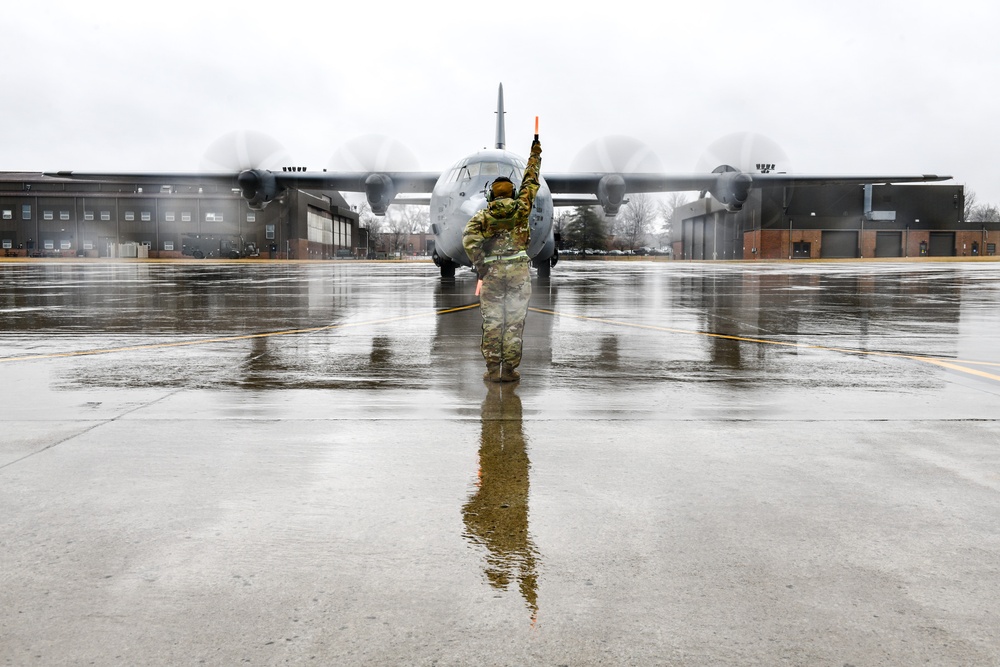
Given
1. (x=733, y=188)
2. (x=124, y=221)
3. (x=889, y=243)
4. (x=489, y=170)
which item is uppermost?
(x=124, y=221)

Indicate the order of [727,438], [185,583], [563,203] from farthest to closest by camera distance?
[563,203] → [727,438] → [185,583]

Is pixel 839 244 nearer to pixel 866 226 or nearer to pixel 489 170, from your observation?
pixel 866 226

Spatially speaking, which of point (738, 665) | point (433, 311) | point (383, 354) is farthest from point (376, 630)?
point (433, 311)

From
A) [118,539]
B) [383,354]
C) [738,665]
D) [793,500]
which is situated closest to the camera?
[738,665]

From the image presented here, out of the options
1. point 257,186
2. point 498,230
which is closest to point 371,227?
point 257,186

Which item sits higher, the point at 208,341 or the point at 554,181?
the point at 554,181

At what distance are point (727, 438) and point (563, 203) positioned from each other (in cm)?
3477

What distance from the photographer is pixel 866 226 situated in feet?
262

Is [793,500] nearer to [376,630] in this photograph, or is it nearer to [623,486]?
[623,486]

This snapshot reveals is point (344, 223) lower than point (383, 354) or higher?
higher

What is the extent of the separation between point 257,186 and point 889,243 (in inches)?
2835

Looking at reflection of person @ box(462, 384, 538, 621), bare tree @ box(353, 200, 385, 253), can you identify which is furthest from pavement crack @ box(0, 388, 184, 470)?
bare tree @ box(353, 200, 385, 253)

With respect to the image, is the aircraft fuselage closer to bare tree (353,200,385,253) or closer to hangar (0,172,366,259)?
hangar (0,172,366,259)

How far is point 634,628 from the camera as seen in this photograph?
7.20 ft
